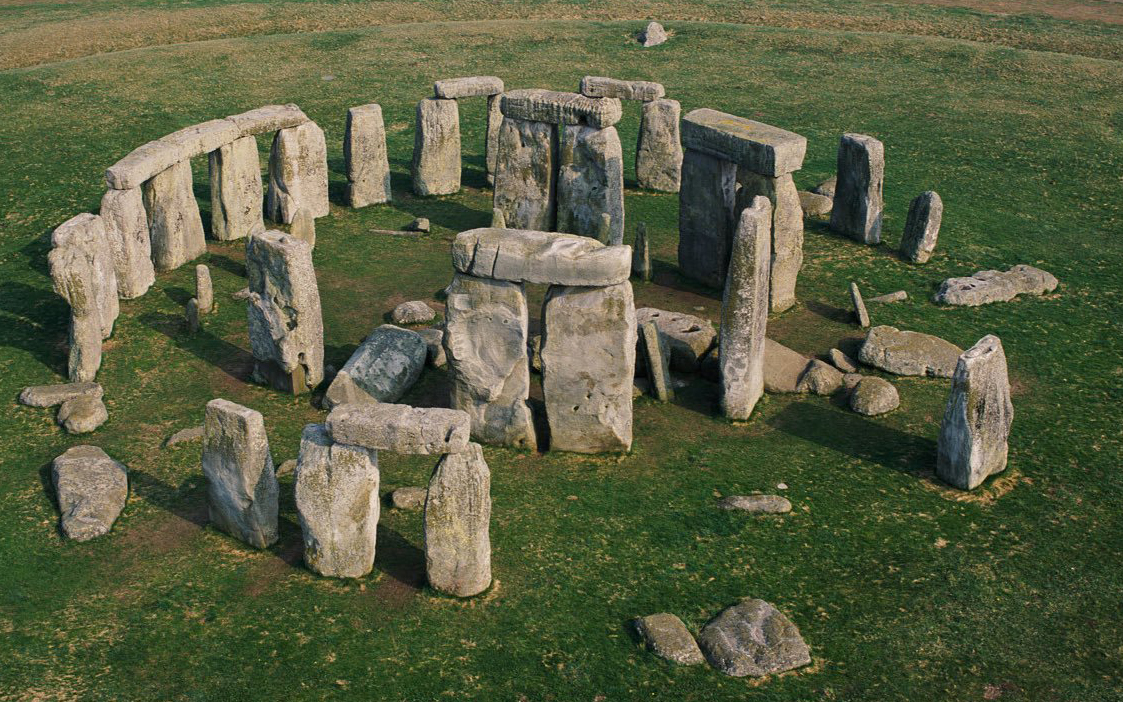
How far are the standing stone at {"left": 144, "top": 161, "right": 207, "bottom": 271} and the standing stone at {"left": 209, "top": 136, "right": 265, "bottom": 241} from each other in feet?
1.94

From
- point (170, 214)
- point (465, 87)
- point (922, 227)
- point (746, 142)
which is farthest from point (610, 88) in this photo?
point (170, 214)

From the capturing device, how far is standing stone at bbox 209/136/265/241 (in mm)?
17188

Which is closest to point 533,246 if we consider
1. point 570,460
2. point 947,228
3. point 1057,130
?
point 570,460

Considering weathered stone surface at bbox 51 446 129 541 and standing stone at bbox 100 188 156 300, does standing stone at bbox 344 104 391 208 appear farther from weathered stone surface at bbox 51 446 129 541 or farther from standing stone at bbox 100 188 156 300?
weathered stone surface at bbox 51 446 129 541

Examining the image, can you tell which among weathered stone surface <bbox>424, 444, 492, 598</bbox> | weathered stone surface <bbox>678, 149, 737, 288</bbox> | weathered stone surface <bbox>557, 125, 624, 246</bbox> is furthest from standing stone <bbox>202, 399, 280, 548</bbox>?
weathered stone surface <bbox>557, 125, 624, 246</bbox>

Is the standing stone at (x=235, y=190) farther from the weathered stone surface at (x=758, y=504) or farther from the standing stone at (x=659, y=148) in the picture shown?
the weathered stone surface at (x=758, y=504)

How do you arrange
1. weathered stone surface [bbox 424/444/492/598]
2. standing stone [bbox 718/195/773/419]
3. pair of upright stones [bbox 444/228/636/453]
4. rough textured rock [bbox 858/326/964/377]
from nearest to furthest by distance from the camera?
weathered stone surface [bbox 424/444/492/598] < pair of upright stones [bbox 444/228/636/453] < standing stone [bbox 718/195/773/419] < rough textured rock [bbox 858/326/964/377]

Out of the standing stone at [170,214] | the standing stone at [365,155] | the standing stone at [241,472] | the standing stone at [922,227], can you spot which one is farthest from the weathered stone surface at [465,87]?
the standing stone at [241,472]

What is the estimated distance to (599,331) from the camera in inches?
464

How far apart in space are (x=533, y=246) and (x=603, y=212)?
573cm

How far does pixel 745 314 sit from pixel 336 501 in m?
4.83

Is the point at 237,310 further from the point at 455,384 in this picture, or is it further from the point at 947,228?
the point at 947,228

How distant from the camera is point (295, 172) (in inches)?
706

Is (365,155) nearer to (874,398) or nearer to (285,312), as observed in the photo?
(285,312)
